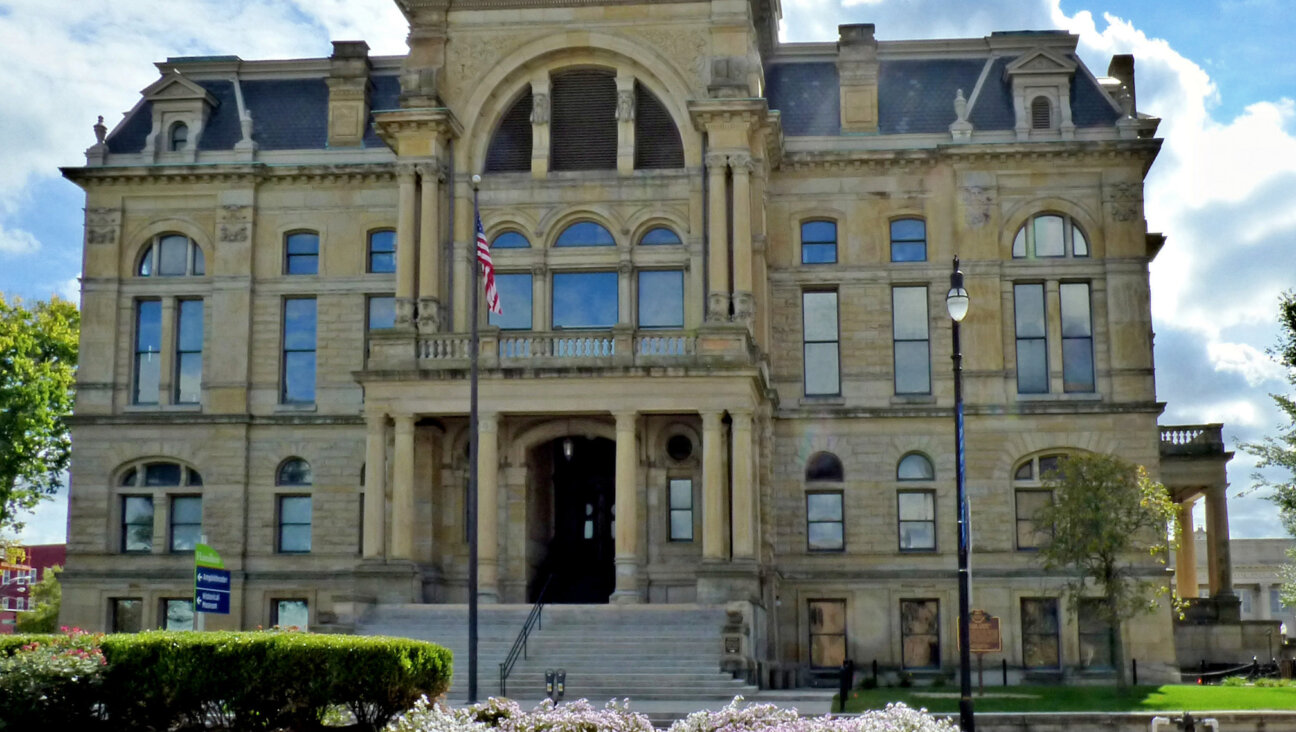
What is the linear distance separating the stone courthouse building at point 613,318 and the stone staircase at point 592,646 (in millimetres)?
1855

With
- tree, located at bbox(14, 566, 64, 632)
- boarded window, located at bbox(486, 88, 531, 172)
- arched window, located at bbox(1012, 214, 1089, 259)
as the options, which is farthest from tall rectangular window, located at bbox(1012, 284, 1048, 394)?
tree, located at bbox(14, 566, 64, 632)

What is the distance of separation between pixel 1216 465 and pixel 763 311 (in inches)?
615

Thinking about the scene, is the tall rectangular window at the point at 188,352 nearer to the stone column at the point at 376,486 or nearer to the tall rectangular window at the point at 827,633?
the stone column at the point at 376,486

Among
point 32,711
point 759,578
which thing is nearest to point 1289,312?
point 759,578

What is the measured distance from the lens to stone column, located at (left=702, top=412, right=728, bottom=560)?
37.4m

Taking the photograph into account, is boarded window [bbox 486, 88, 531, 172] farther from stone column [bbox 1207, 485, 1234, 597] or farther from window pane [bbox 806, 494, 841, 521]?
stone column [bbox 1207, 485, 1234, 597]

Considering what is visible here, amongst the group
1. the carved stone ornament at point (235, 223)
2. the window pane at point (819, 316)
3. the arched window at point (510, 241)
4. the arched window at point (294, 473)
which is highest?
the carved stone ornament at point (235, 223)

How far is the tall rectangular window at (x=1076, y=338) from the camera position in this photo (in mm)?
44000

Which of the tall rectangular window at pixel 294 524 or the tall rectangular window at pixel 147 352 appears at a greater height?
the tall rectangular window at pixel 147 352

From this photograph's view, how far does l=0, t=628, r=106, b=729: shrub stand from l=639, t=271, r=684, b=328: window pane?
68.1ft

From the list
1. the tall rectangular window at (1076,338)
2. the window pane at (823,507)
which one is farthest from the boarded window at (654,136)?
the tall rectangular window at (1076,338)

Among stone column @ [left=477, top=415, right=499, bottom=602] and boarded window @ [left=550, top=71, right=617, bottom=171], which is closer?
stone column @ [left=477, top=415, right=499, bottom=602]

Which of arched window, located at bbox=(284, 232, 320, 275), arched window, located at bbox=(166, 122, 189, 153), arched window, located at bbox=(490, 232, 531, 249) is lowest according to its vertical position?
arched window, located at bbox=(490, 232, 531, 249)

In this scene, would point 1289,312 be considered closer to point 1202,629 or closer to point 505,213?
point 1202,629
